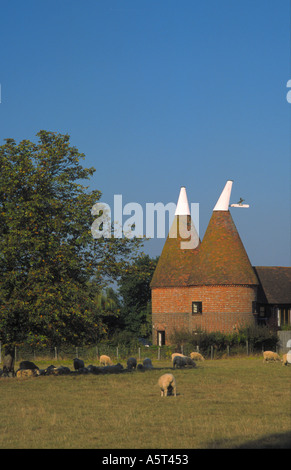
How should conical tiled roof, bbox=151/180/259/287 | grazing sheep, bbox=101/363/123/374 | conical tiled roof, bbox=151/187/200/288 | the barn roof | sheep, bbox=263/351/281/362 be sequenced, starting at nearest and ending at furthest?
grazing sheep, bbox=101/363/123/374
sheep, bbox=263/351/281/362
conical tiled roof, bbox=151/180/259/287
conical tiled roof, bbox=151/187/200/288
the barn roof

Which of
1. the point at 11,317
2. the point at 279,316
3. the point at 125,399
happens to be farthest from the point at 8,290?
the point at 279,316

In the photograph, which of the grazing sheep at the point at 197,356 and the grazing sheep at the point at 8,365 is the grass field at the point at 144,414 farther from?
the grazing sheep at the point at 197,356

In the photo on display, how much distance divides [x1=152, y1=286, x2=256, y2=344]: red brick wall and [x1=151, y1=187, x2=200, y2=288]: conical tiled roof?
1138 mm

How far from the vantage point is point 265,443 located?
44.9 feet

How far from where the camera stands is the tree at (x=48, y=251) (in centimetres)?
3072

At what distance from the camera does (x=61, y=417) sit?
723 inches

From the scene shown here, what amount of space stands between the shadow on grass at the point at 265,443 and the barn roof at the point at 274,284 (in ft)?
163

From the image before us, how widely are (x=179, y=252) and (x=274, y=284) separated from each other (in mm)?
11048

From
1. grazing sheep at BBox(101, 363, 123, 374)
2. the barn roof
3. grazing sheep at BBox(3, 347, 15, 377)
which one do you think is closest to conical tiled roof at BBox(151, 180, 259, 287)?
the barn roof

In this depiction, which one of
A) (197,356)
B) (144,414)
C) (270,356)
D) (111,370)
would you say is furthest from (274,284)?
(144,414)

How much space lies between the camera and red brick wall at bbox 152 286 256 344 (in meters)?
57.2

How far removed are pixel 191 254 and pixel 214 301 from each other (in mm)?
6186

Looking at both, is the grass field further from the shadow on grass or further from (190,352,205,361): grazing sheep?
(190,352,205,361): grazing sheep

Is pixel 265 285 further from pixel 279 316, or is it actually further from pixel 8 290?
pixel 8 290
